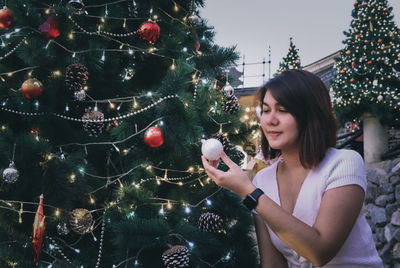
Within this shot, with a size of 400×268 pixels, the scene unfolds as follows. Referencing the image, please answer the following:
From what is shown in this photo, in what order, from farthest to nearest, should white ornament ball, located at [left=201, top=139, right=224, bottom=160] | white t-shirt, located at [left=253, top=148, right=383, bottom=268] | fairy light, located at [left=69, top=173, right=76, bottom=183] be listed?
fairy light, located at [left=69, top=173, right=76, bottom=183], white ornament ball, located at [left=201, top=139, right=224, bottom=160], white t-shirt, located at [left=253, top=148, right=383, bottom=268]

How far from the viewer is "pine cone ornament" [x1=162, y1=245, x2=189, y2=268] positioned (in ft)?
4.94

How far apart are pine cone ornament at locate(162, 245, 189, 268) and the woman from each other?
35cm

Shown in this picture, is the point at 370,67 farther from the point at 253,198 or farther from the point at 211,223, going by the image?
the point at 253,198

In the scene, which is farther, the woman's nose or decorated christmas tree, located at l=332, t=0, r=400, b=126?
decorated christmas tree, located at l=332, t=0, r=400, b=126

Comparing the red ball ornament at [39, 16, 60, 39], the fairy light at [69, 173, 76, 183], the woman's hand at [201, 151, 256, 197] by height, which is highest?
the red ball ornament at [39, 16, 60, 39]

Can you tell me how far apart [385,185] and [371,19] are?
307 cm

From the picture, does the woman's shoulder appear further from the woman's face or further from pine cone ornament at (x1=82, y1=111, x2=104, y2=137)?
pine cone ornament at (x1=82, y1=111, x2=104, y2=137)

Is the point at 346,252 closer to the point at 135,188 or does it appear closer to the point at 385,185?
the point at 135,188

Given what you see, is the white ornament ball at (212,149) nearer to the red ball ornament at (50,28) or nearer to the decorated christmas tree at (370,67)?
the red ball ornament at (50,28)

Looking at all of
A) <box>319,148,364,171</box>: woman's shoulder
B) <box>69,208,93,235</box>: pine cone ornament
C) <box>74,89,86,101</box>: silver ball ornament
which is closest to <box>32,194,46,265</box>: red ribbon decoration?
<box>69,208,93,235</box>: pine cone ornament

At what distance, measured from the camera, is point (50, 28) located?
183 cm

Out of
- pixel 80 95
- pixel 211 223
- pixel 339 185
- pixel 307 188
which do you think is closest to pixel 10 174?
pixel 80 95

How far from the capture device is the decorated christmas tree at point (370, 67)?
18.2ft

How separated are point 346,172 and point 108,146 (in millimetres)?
1491
